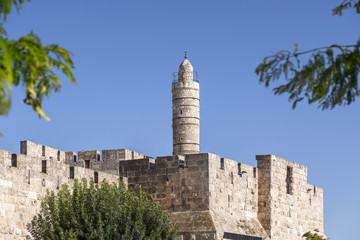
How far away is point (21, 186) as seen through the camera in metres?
18.0

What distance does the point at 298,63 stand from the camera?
6.82 metres

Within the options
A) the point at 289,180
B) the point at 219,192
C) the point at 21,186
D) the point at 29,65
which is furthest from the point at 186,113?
the point at 29,65

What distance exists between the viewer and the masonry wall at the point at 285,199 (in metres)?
24.8

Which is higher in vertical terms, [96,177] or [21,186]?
[96,177]

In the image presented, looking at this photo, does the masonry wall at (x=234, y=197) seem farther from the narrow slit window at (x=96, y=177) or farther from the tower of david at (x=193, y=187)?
the narrow slit window at (x=96, y=177)

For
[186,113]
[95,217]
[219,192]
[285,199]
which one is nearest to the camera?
[95,217]

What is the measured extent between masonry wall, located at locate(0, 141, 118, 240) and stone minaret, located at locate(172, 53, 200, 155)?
732 inches

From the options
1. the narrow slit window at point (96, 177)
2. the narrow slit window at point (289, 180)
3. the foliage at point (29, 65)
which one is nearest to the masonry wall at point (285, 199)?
the narrow slit window at point (289, 180)

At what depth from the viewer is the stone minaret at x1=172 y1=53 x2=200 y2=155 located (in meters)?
38.1

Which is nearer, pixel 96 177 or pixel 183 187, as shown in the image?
pixel 96 177

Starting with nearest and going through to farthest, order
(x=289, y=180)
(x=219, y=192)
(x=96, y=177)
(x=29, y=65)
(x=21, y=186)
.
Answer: (x=29, y=65) < (x=21, y=186) < (x=96, y=177) < (x=219, y=192) < (x=289, y=180)

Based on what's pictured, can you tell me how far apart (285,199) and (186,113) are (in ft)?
44.5

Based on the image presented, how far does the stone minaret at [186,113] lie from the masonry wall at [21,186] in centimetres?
1860

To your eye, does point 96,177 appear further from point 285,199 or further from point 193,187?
point 285,199
